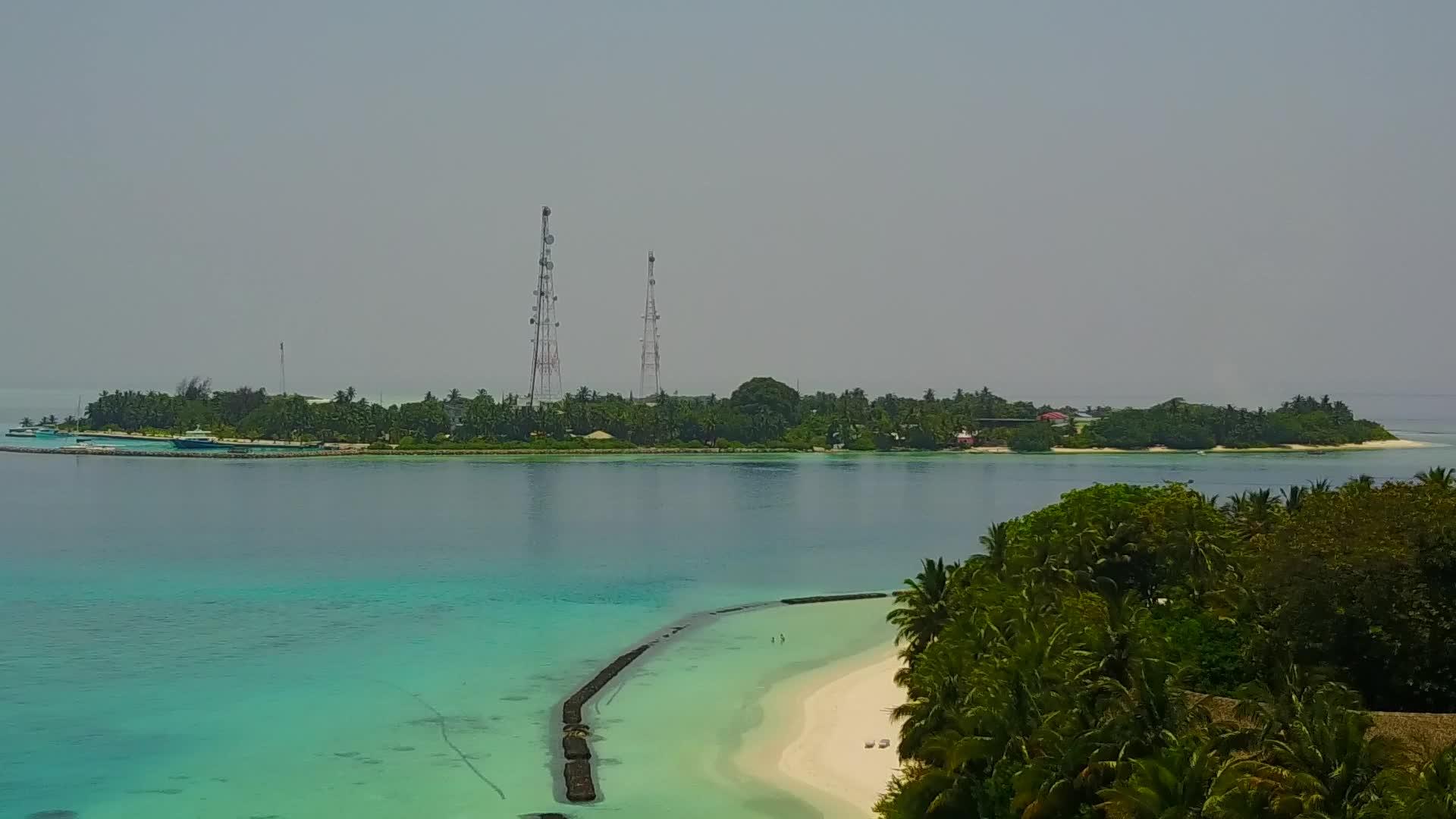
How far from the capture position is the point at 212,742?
3397 centimetres

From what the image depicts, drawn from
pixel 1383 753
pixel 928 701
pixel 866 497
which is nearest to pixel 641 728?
pixel 928 701

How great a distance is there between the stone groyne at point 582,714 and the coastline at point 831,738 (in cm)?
377

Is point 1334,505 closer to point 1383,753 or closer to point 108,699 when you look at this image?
point 1383,753

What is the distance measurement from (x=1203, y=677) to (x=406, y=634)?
102ft

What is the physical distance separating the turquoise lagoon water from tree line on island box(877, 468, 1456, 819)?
18.3 ft

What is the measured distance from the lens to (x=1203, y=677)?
1096 inches

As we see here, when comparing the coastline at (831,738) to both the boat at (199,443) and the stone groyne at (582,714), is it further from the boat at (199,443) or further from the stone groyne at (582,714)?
the boat at (199,443)

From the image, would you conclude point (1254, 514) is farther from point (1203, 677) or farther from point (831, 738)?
point (831, 738)

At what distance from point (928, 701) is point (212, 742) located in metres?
18.6

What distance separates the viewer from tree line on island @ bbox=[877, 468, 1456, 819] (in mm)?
18141

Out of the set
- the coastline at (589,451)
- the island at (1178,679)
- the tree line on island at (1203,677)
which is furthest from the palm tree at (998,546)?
the coastline at (589,451)

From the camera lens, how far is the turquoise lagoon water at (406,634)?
30.4m

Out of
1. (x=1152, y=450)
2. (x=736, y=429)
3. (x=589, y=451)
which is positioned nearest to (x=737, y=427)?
(x=736, y=429)

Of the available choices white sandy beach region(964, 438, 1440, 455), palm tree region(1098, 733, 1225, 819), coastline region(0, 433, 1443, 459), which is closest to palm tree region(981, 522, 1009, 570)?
palm tree region(1098, 733, 1225, 819)
